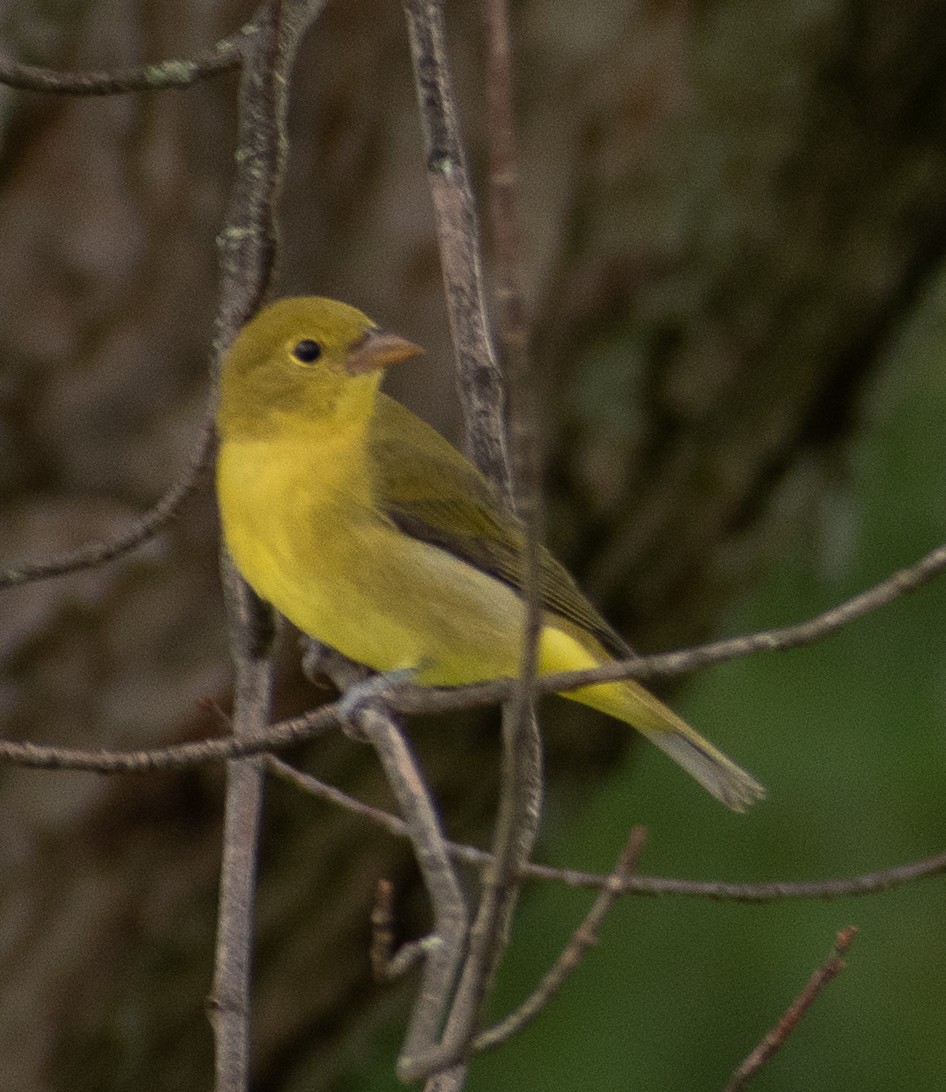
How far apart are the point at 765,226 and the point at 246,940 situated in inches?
94.6

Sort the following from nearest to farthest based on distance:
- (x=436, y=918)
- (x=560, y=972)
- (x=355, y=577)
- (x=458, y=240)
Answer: (x=560, y=972)
(x=436, y=918)
(x=458, y=240)
(x=355, y=577)

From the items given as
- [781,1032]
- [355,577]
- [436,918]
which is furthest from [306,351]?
[781,1032]

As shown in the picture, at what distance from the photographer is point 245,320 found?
2611mm

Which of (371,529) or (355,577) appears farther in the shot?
(371,529)

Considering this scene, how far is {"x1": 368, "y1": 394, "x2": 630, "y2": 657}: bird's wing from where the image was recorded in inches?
119

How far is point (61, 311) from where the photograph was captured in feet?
11.8

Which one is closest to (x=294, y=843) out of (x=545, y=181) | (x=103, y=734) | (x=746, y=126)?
(x=103, y=734)

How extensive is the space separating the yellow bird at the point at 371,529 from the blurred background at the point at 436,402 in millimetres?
737

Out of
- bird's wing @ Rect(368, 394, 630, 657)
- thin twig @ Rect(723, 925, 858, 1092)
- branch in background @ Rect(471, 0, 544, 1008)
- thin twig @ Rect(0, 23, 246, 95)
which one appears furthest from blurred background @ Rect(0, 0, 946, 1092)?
branch in background @ Rect(471, 0, 544, 1008)

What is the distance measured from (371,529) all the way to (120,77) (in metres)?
0.94

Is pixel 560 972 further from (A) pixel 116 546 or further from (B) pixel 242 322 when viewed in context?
(B) pixel 242 322

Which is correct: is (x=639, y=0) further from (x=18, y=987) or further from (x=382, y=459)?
(x=18, y=987)

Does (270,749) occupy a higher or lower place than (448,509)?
higher

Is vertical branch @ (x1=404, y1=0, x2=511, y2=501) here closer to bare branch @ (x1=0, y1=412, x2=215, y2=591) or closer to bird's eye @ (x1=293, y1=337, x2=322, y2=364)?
bird's eye @ (x1=293, y1=337, x2=322, y2=364)
